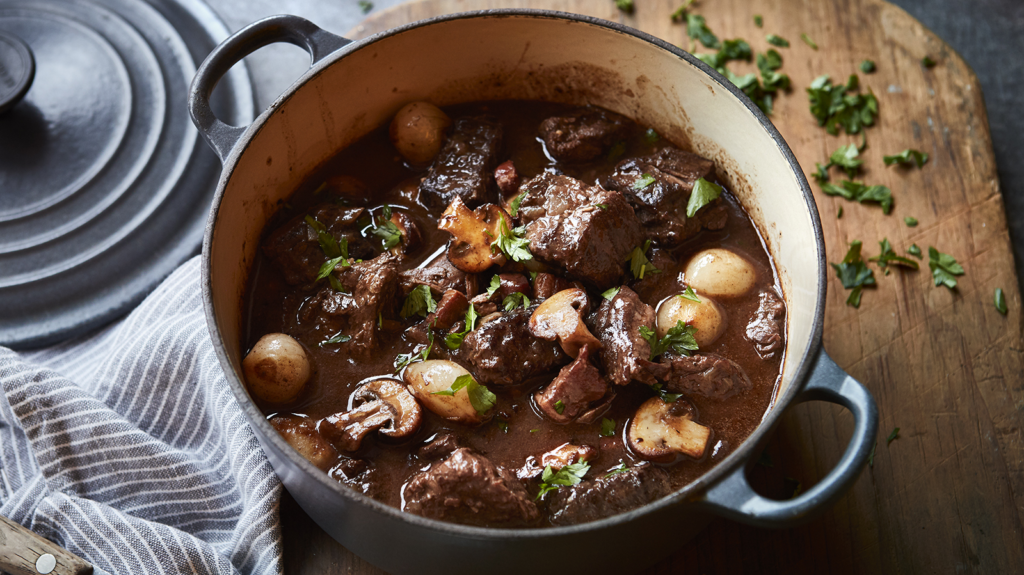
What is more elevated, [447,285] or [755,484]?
[447,285]

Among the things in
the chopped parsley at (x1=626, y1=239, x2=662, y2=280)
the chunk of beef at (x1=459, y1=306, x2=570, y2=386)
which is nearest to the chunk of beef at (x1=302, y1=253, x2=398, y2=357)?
the chunk of beef at (x1=459, y1=306, x2=570, y2=386)

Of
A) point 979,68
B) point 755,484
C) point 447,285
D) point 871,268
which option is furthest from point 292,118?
point 979,68

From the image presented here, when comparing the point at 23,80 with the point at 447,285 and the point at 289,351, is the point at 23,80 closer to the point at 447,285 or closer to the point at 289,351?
the point at 289,351

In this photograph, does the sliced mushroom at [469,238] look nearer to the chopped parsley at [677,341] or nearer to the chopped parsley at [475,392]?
the chopped parsley at [475,392]

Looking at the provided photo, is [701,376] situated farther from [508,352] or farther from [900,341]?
[900,341]

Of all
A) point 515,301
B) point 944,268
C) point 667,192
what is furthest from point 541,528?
point 944,268

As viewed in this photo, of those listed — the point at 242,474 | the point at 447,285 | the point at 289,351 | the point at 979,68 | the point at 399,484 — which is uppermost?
the point at 979,68

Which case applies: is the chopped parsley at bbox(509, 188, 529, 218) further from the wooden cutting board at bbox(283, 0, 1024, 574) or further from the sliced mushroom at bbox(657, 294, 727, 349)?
the wooden cutting board at bbox(283, 0, 1024, 574)
